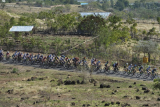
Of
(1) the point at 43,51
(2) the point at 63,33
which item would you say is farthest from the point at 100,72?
(2) the point at 63,33

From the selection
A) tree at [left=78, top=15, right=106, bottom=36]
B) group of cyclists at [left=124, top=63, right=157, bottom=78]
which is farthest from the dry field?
tree at [left=78, top=15, right=106, bottom=36]

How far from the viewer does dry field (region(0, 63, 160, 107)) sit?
59.3 ft

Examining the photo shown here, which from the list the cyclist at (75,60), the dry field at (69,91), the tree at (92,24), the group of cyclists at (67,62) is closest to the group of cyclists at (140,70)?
the group of cyclists at (67,62)

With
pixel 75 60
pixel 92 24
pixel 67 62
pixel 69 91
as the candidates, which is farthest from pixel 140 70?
pixel 92 24

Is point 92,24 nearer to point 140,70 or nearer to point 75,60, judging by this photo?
point 75,60

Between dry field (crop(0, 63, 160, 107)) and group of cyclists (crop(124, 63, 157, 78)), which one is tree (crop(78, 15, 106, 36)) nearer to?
group of cyclists (crop(124, 63, 157, 78))

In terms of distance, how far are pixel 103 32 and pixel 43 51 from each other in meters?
10.4

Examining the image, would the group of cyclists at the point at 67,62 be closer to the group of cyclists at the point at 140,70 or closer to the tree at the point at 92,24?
the group of cyclists at the point at 140,70

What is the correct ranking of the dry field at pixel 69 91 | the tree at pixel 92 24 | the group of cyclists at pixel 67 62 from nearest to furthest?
the dry field at pixel 69 91 → the group of cyclists at pixel 67 62 → the tree at pixel 92 24

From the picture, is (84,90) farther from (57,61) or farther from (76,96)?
(57,61)

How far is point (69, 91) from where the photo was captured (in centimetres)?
2120

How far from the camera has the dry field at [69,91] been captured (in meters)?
18.1

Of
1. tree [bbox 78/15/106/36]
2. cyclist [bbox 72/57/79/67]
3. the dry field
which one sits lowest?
the dry field

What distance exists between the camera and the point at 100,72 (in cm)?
2920
